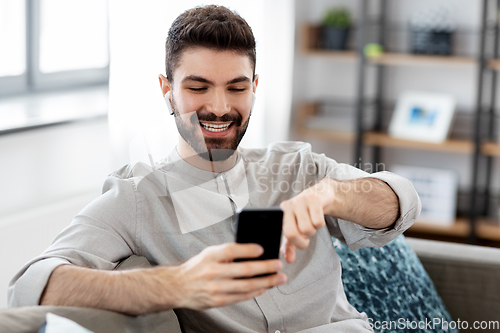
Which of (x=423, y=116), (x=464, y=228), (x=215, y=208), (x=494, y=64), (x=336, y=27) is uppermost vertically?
(x=336, y=27)

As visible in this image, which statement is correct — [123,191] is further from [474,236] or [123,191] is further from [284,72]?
[474,236]

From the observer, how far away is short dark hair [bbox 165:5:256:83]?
43.6 inches

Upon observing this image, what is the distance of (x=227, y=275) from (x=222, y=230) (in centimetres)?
33

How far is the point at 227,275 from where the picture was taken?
77cm

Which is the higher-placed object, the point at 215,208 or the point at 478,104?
the point at 478,104

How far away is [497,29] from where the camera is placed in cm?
253

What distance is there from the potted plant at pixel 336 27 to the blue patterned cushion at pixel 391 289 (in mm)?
1826

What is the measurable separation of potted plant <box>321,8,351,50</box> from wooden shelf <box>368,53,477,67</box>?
23 cm

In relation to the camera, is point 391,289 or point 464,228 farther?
point 464,228

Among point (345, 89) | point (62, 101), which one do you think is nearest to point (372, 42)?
point (345, 89)

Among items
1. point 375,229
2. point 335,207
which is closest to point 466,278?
point 375,229

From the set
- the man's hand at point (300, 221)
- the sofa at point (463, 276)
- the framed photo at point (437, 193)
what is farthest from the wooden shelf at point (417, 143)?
the man's hand at point (300, 221)

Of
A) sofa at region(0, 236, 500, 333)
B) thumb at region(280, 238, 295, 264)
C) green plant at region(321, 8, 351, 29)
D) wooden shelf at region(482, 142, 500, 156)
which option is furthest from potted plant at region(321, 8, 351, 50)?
thumb at region(280, 238, 295, 264)

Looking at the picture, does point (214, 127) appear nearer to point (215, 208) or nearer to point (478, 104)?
point (215, 208)
